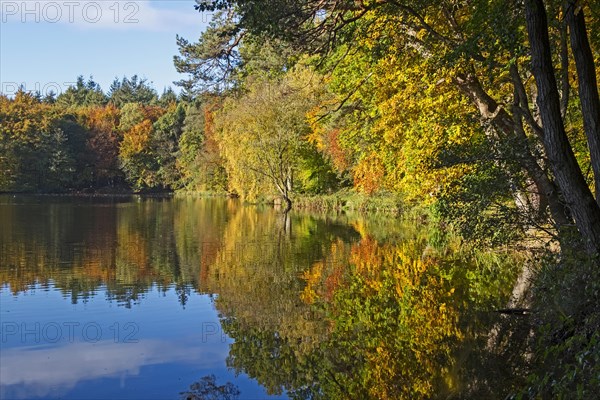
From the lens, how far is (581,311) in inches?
247

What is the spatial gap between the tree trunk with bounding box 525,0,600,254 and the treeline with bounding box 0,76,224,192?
55.7 meters

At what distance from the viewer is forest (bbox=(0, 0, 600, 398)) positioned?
23.6ft

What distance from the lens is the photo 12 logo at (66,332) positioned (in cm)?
1006

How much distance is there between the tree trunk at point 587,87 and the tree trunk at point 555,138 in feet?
0.80

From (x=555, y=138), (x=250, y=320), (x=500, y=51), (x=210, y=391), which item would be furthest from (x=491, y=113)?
(x=210, y=391)

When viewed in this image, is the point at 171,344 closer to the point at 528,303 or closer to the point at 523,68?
the point at 528,303

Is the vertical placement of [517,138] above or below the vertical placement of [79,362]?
above

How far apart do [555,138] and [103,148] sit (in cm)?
7280

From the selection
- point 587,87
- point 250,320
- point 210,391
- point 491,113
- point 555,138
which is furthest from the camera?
point 491,113

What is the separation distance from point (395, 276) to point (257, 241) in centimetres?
943

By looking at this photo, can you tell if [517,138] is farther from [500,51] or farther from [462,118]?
[462,118]

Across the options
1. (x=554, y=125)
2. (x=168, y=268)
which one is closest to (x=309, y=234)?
(x=168, y=268)

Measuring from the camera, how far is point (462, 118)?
13938mm

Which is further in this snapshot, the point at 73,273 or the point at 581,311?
the point at 73,273
